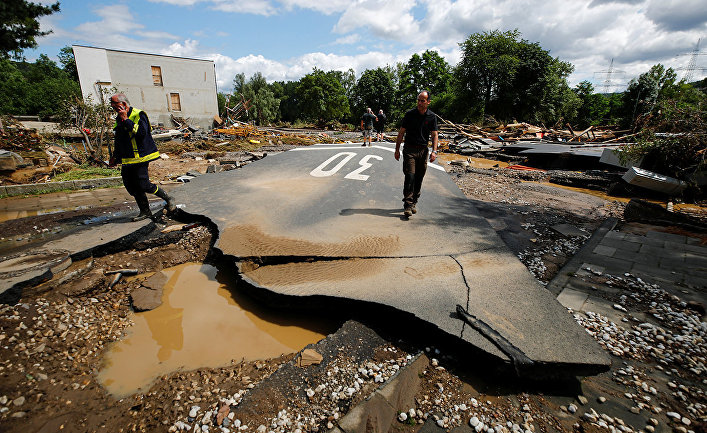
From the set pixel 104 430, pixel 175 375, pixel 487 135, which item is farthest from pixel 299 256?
pixel 487 135

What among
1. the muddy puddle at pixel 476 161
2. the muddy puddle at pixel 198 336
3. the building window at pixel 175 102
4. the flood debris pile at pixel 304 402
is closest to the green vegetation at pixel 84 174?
the muddy puddle at pixel 198 336

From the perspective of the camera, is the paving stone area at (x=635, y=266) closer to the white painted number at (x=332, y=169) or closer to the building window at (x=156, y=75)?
the white painted number at (x=332, y=169)

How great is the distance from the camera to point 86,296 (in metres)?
2.86

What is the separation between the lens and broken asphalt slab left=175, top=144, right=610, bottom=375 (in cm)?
206

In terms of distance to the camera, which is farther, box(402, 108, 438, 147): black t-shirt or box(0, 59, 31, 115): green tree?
box(0, 59, 31, 115): green tree

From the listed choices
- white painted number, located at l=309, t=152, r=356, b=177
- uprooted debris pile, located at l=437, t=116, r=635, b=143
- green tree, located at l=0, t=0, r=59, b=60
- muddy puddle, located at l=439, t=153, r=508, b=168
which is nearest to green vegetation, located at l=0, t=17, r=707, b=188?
green tree, located at l=0, t=0, r=59, b=60

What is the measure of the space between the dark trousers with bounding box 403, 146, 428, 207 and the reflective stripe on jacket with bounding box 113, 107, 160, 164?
3.62 m

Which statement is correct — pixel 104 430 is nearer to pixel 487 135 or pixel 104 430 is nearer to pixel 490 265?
pixel 490 265

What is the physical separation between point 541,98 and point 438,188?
108ft

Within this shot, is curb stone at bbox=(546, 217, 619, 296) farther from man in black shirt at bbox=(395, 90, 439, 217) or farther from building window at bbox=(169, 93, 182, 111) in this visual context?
building window at bbox=(169, 93, 182, 111)

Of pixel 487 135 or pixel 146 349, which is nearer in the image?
pixel 146 349

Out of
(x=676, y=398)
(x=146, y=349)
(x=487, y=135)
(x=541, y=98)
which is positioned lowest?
(x=146, y=349)

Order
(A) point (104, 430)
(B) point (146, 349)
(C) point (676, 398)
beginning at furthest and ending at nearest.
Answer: (B) point (146, 349), (C) point (676, 398), (A) point (104, 430)

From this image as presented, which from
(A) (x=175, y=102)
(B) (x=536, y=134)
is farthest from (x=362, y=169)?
(A) (x=175, y=102)
